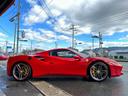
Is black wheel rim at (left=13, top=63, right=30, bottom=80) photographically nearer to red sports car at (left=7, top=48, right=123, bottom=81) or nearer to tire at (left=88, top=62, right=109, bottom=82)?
red sports car at (left=7, top=48, right=123, bottom=81)

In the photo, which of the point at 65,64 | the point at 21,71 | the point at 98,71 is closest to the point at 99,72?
the point at 98,71

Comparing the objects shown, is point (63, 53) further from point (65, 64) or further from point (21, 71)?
point (21, 71)

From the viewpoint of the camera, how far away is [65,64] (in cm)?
694

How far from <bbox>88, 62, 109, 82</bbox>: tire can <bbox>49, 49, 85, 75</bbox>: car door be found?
383 mm

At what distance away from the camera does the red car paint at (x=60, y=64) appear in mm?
6816

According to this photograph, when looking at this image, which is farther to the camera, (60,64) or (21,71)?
(21,71)

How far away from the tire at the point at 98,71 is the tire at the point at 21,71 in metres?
2.18

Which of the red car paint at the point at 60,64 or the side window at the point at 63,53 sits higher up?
the side window at the point at 63,53

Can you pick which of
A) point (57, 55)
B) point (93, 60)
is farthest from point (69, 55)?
point (93, 60)

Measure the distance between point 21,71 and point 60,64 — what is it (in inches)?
58.0

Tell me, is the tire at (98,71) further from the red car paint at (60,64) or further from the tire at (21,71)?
the tire at (21,71)

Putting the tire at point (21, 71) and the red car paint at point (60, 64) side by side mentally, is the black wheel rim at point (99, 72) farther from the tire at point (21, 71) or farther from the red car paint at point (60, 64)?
the tire at point (21, 71)

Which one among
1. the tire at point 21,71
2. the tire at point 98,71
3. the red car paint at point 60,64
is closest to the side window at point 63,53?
the red car paint at point 60,64

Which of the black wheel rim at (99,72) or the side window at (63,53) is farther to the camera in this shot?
the side window at (63,53)
